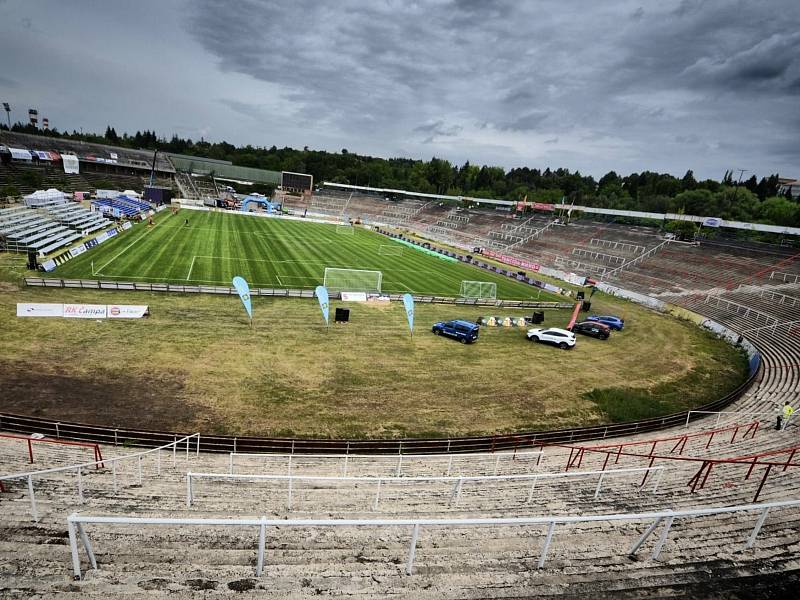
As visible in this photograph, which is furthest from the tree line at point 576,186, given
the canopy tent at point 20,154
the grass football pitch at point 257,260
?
the canopy tent at point 20,154

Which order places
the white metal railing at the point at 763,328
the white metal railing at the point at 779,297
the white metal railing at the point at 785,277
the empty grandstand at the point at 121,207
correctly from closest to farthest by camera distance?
the white metal railing at the point at 763,328 → the white metal railing at the point at 779,297 → the white metal railing at the point at 785,277 → the empty grandstand at the point at 121,207

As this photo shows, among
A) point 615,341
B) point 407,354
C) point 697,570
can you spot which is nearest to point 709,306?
point 615,341

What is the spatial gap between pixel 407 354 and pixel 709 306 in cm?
4044

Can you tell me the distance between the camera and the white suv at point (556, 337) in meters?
31.6

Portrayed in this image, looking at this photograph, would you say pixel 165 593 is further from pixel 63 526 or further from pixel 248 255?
pixel 248 255

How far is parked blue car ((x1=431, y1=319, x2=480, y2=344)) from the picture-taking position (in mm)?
30969

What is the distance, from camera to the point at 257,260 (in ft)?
164

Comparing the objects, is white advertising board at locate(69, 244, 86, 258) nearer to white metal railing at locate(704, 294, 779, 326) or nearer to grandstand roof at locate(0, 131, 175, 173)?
white metal railing at locate(704, 294, 779, 326)

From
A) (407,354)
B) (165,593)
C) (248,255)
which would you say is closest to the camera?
(165,593)

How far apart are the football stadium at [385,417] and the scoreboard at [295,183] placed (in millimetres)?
81509

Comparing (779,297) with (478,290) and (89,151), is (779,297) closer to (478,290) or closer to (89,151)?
(478,290)

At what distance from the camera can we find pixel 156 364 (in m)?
21.9

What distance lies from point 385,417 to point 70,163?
111m

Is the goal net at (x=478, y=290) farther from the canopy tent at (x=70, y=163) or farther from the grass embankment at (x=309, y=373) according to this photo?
the canopy tent at (x=70, y=163)
